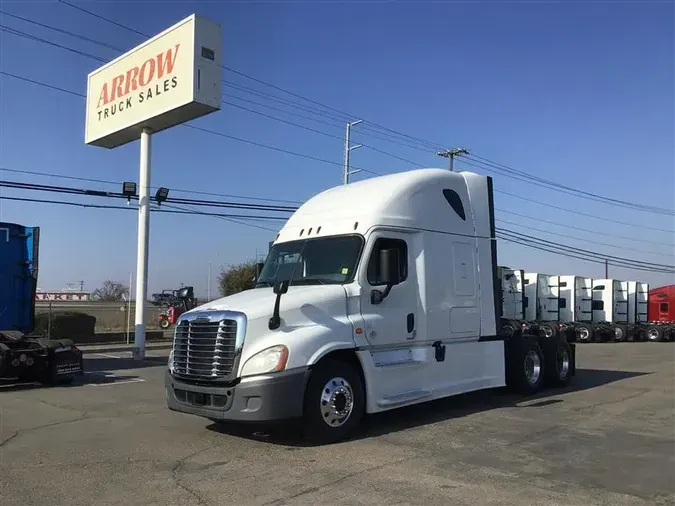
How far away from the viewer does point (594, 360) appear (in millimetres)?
20344

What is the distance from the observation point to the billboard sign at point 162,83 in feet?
58.3

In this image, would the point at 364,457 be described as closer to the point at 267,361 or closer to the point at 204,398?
the point at 267,361

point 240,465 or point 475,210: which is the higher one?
point 475,210

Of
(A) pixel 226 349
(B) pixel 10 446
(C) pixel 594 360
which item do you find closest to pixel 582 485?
(A) pixel 226 349

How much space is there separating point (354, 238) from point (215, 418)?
2.94 m

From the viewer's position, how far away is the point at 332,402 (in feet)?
24.6

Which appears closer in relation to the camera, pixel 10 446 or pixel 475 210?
pixel 10 446

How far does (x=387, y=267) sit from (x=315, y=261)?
41.9 inches

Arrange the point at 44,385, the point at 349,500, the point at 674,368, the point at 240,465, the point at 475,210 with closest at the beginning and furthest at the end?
1. the point at 349,500
2. the point at 240,465
3. the point at 475,210
4. the point at 44,385
5. the point at 674,368

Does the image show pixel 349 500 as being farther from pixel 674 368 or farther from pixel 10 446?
pixel 674 368

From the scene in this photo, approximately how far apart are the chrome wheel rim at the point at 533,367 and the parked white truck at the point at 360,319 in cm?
24

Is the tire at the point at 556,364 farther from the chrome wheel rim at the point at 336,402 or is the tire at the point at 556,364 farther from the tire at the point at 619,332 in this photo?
the tire at the point at 619,332

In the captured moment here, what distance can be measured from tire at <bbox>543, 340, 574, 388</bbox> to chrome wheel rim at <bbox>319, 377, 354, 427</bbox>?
586 cm

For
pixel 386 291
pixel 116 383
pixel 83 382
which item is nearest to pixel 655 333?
pixel 116 383
